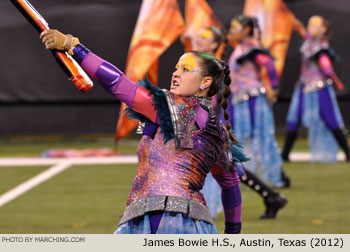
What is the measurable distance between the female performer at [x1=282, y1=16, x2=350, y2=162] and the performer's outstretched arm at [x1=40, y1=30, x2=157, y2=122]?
27.4 ft

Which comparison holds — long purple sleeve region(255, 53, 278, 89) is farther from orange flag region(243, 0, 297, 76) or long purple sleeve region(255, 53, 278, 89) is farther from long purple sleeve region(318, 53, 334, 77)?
orange flag region(243, 0, 297, 76)

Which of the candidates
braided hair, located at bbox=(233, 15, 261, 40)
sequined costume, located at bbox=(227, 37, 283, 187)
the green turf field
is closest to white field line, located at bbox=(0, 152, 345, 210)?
the green turf field

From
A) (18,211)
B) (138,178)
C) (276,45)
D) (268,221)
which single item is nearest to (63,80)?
(276,45)

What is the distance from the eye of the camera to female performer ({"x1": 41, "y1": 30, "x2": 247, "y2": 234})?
13.4 ft

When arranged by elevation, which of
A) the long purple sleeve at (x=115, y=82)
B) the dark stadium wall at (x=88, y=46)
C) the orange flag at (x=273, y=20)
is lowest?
the long purple sleeve at (x=115, y=82)

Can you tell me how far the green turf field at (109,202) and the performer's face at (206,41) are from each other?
1547 millimetres

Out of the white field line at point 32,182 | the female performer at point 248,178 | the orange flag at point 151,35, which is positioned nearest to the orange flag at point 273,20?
the orange flag at point 151,35

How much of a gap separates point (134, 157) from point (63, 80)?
3.86 m

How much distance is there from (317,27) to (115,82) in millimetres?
8642

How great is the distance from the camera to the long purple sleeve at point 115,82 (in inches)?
158

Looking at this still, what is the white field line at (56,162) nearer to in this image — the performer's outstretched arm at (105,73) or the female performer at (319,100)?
the female performer at (319,100)

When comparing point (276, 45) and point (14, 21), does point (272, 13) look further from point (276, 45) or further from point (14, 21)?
point (14, 21)

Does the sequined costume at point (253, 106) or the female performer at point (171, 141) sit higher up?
the sequined costume at point (253, 106)

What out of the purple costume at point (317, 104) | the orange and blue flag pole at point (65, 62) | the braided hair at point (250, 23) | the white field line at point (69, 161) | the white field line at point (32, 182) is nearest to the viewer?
the orange and blue flag pole at point (65, 62)
